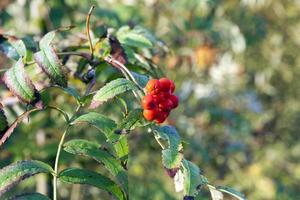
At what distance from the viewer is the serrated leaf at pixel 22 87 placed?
1000mm

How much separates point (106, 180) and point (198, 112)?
2382 mm

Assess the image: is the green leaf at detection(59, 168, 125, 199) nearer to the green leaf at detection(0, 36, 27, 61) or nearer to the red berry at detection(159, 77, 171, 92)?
the red berry at detection(159, 77, 171, 92)

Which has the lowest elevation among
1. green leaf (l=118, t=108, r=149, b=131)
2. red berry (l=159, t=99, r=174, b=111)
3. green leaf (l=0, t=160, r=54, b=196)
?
green leaf (l=0, t=160, r=54, b=196)

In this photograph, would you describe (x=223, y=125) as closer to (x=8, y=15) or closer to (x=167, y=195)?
(x=167, y=195)

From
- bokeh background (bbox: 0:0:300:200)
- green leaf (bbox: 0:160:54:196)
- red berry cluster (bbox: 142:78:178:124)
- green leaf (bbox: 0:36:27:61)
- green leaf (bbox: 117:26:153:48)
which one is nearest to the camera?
green leaf (bbox: 0:160:54:196)

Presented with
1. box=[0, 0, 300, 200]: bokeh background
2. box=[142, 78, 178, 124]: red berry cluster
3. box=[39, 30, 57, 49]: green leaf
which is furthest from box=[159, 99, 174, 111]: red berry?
box=[0, 0, 300, 200]: bokeh background

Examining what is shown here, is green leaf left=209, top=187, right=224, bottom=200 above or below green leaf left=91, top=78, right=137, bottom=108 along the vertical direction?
below

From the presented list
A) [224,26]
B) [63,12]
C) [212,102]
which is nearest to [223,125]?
[212,102]

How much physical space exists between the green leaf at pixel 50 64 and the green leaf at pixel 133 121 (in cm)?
12

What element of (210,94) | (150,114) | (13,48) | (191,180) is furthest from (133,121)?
(210,94)

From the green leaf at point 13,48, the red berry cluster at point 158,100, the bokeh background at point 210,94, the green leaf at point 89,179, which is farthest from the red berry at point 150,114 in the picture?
the bokeh background at point 210,94

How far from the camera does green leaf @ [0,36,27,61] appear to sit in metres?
1.17

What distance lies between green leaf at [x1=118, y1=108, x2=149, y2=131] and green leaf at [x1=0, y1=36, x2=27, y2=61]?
275mm

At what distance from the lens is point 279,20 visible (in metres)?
5.23
